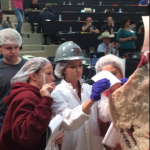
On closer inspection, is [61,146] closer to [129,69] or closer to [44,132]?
[44,132]

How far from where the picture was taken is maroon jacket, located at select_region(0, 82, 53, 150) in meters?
1.10

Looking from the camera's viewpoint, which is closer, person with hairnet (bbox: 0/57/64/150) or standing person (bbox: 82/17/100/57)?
person with hairnet (bbox: 0/57/64/150)

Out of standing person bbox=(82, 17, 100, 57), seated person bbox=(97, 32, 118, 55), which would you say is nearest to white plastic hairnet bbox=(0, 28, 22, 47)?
seated person bbox=(97, 32, 118, 55)

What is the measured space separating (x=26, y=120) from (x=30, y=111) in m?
0.06

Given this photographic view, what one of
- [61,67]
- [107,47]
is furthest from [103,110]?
[107,47]

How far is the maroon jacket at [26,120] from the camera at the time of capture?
1.10m

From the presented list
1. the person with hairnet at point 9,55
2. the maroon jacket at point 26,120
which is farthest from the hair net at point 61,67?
the person with hairnet at point 9,55

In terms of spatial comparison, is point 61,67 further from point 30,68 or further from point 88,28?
point 88,28

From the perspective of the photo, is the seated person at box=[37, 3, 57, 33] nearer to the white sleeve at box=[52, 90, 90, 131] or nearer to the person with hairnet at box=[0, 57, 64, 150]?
the person with hairnet at box=[0, 57, 64, 150]

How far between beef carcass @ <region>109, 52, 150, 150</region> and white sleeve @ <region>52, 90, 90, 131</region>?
34 centimetres

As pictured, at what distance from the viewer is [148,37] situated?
0.69 metres

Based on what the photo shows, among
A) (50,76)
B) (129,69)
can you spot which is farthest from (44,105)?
(129,69)

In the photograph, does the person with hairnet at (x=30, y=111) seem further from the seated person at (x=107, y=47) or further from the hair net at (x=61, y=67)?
→ the seated person at (x=107, y=47)

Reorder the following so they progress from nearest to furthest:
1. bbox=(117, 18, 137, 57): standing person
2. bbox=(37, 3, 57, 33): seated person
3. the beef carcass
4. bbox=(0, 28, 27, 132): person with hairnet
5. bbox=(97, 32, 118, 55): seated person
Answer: the beef carcass → bbox=(0, 28, 27, 132): person with hairnet → bbox=(117, 18, 137, 57): standing person → bbox=(97, 32, 118, 55): seated person → bbox=(37, 3, 57, 33): seated person
